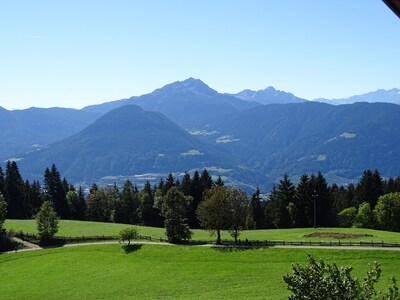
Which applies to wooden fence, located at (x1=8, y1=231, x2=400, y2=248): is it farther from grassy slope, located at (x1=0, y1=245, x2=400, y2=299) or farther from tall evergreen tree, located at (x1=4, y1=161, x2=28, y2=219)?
tall evergreen tree, located at (x1=4, y1=161, x2=28, y2=219)

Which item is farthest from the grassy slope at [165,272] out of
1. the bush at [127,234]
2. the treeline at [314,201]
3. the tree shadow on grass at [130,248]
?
the treeline at [314,201]

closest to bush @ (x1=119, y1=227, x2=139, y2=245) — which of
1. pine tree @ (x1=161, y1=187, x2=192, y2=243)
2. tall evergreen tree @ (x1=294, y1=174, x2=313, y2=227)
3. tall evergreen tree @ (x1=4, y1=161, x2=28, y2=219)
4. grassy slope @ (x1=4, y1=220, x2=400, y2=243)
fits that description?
pine tree @ (x1=161, y1=187, x2=192, y2=243)

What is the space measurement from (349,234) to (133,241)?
4284 centimetres

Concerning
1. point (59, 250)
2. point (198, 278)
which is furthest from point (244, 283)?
point (59, 250)

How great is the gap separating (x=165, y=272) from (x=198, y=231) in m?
39.8

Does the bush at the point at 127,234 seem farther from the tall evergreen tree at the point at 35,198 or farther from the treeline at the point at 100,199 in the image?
the tall evergreen tree at the point at 35,198

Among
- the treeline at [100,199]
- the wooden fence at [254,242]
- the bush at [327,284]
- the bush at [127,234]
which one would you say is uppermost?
the treeline at [100,199]

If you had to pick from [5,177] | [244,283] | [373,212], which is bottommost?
[244,283]

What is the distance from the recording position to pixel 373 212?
112500 millimetres

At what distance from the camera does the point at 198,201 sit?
427 ft

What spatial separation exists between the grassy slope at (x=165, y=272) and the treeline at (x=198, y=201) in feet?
90.2

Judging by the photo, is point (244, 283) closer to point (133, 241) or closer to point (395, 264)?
point (395, 264)

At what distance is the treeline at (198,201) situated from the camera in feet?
396

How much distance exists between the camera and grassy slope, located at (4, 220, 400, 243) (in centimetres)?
8919
